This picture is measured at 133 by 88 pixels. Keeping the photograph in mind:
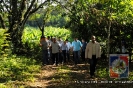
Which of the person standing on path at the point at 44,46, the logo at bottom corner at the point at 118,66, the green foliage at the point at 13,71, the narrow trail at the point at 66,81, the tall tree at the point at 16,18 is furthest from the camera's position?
the tall tree at the point at 16,18

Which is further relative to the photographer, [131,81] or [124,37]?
[124,37]

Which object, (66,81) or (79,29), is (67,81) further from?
(79,29)

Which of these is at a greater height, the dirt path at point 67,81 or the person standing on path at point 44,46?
the person standing on path at point 44,46

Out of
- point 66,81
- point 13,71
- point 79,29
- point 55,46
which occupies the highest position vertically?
point 79,29

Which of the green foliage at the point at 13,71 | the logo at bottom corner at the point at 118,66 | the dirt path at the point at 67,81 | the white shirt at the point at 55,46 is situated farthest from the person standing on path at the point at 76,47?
the logo at bottom corner at the point at 118,66

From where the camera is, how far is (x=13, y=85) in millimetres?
11008

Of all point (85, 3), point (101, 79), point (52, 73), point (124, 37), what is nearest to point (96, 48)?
point (101, 79)

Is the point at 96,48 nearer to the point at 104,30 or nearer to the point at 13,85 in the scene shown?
the point at 13,85

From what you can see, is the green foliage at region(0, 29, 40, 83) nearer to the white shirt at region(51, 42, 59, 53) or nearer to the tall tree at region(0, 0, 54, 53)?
the white shirt at region(51, 42, 59, 53)

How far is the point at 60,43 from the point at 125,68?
23.8ft

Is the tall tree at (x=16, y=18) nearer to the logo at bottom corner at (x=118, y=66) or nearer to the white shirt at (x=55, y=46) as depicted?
the white shirt at (x=55, y=46)

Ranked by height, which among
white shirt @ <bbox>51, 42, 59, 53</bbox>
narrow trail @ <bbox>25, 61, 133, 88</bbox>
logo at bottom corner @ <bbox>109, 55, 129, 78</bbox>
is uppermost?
white shirt @ <bbox>51, 42, 59, 53</bbox>

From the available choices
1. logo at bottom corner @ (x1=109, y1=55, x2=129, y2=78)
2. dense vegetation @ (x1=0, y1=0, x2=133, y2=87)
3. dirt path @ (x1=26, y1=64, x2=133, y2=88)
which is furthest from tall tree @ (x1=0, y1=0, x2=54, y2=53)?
logo at bottom corner @ (x1=109, y1=55, x2=129, y2=78)

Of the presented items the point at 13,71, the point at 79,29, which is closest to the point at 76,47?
the point at 13,71
